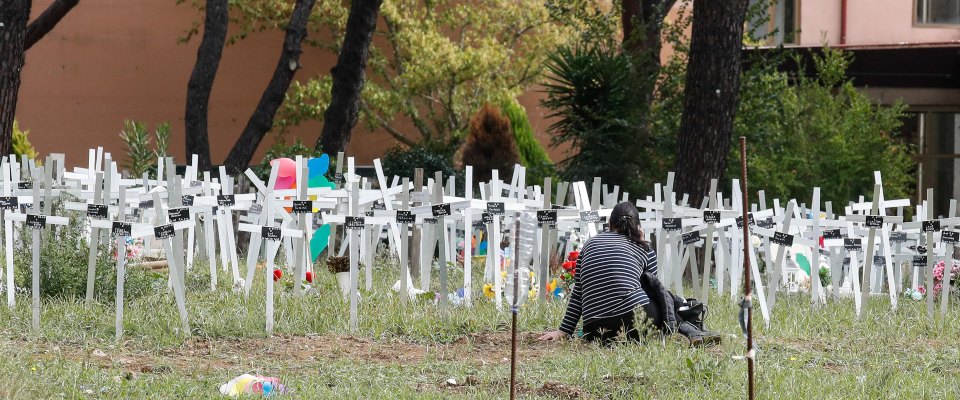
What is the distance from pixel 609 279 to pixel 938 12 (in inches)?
726

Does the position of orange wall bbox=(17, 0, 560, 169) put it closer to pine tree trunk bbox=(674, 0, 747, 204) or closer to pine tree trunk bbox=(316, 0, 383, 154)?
pine tree trunk bbox=(316, 0, 383, 154)

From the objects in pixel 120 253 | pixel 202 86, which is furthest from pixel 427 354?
pixel 202 86

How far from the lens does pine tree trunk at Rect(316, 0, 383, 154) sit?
16891 mm

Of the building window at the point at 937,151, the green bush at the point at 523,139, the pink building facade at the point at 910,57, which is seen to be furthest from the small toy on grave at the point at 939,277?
the building window at the point at 937,151

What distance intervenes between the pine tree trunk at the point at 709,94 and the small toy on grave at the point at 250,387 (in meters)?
7.39

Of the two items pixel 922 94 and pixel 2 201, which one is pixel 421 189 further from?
pixel 922 94

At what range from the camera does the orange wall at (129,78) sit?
24812 mm

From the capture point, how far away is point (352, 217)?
8836mm

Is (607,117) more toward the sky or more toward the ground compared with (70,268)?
more toward the sky

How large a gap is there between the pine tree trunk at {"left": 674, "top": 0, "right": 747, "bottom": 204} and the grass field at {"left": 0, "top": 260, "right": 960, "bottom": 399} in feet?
11.0

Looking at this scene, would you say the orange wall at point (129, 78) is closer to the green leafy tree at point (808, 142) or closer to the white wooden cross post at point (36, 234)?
the green leafy tree at point (808, 142)

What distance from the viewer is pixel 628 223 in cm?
820

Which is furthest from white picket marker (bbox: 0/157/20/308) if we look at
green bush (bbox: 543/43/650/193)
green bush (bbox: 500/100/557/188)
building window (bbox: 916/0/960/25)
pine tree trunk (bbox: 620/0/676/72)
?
building window (bbox: 916/0/960/25)

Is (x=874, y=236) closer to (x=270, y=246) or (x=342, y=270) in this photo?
(x=342, y=270)
